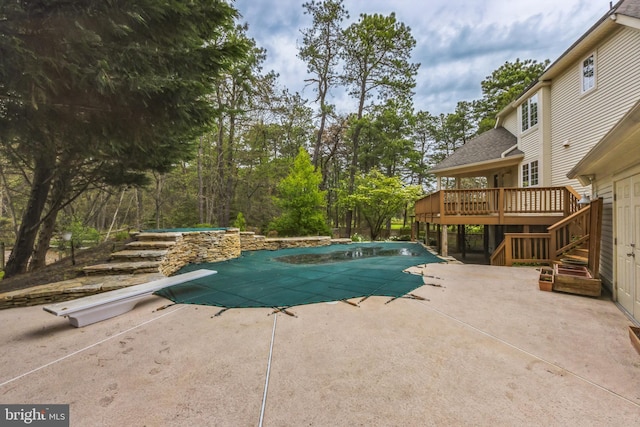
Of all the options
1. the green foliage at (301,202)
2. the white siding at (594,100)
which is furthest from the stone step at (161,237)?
the white siding at (594,100)

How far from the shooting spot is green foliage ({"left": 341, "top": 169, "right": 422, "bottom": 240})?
48.9 feet

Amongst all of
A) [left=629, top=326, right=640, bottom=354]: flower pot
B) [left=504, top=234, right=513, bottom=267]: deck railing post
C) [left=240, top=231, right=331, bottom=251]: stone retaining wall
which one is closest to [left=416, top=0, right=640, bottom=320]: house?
[left=504, top=234, right=513, bottom=267]: deck railing post

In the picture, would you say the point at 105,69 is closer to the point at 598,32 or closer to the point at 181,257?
the point at 181,257

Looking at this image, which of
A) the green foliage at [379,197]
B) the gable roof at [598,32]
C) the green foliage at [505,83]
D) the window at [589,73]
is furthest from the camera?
the green foliage at [505,83]

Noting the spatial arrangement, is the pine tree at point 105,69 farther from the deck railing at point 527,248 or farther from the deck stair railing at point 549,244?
the deck stair railing at point 549,244

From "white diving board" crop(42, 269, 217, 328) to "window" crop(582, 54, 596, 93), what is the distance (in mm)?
11721

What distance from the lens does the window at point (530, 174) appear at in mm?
9352

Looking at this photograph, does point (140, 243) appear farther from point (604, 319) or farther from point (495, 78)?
point (495, 78)

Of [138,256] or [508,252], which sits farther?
[508,252]

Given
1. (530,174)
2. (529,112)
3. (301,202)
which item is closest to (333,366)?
(301,202)

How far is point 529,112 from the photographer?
9758mm

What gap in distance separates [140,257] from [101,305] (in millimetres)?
2852

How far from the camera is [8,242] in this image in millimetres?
14977

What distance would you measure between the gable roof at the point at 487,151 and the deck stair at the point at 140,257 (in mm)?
11374
